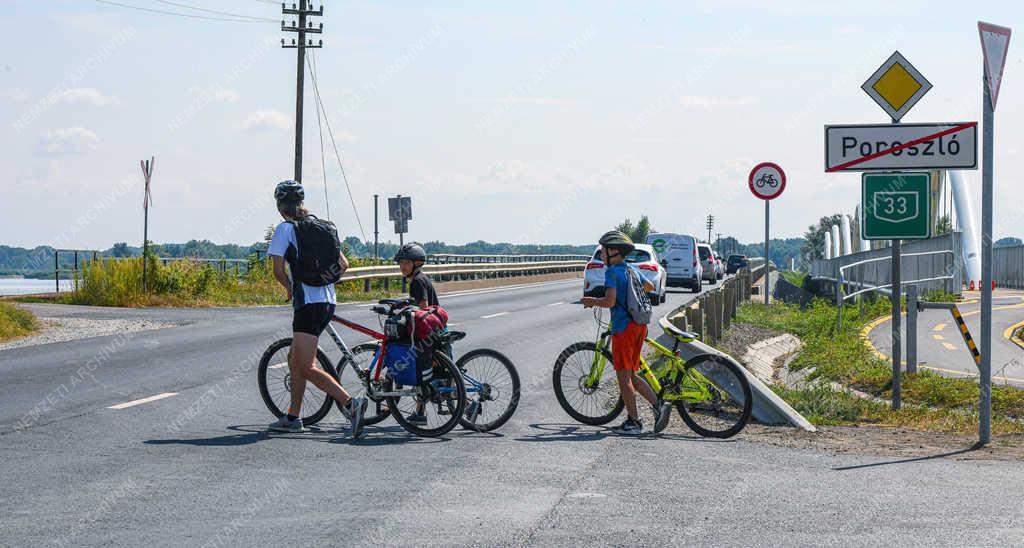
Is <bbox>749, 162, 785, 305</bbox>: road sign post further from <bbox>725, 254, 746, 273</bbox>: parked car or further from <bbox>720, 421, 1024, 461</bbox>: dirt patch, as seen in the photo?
<bbox>725, 254, 746, 273</bbox>: parked car

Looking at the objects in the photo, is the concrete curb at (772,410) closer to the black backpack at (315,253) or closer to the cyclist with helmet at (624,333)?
the cyclist with helmet at (624,333)

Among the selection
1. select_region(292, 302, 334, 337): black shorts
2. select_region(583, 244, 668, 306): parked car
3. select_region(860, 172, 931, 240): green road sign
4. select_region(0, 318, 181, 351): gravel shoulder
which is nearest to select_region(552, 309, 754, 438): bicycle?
select_region(860, 172, 931, 240): green road sign

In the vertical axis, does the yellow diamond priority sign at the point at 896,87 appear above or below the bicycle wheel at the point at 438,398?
above

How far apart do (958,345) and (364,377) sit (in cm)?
1110

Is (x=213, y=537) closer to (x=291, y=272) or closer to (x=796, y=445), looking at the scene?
(x=291, y=272)

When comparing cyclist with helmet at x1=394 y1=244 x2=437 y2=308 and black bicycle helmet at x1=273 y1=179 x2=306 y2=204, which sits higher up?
black bicycle helmet at x1=273 y1=179 x2=306 y2=204

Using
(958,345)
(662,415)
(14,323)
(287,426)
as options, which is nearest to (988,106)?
(662,415)

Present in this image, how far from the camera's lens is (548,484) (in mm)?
6844

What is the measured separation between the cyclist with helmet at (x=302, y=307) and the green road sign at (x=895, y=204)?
4.66 metres

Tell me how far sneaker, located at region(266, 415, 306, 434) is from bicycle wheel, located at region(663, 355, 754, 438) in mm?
2866

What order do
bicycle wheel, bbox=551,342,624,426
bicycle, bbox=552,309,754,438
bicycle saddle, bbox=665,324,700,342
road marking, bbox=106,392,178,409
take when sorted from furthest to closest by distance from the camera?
road marking, bbox=106,392,178,409
bicycle wheel, bbox=551,342,624,426
bicycle saddle, bbox=665,324,700,342
bicycle, bbox=552,309,754,438

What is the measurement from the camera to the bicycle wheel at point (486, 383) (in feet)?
28.8

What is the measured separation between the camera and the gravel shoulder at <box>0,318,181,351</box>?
17.5m

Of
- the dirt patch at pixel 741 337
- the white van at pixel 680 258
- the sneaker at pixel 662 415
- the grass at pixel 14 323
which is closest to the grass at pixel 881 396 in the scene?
the dirt patch at pixel 741 337
